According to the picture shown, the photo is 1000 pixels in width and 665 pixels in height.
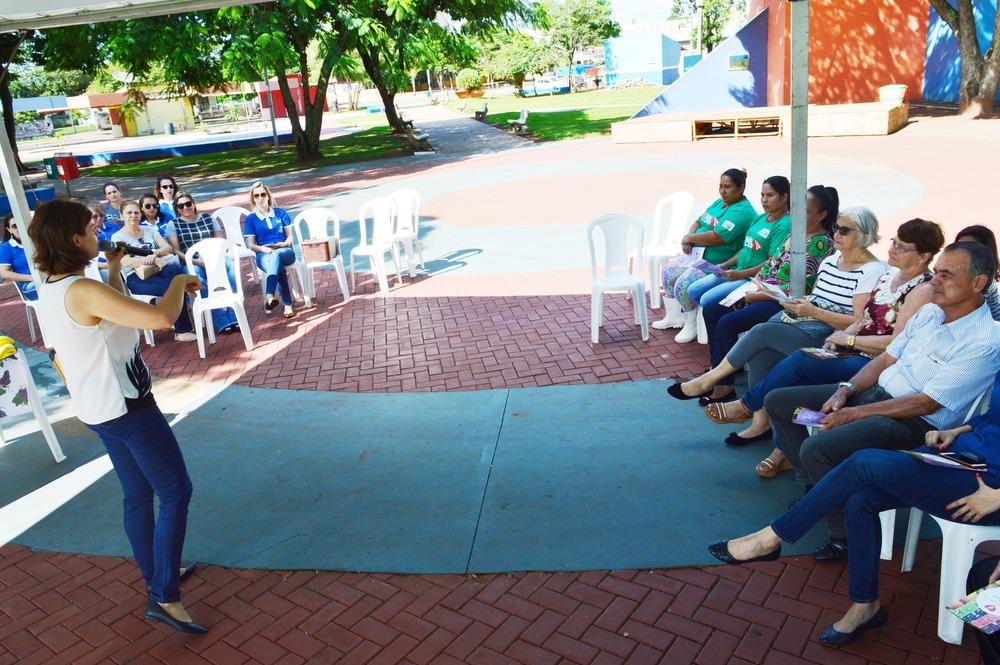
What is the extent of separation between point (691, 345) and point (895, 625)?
3.29 meters

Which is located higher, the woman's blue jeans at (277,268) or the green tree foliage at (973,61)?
the green tree foliage at (973,61)

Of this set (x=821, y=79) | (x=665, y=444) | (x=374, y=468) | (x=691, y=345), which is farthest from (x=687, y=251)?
(x=821, y=79)

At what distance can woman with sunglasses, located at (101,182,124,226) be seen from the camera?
25.3 feet

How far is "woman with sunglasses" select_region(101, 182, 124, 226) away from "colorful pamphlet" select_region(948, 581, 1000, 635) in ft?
25.8

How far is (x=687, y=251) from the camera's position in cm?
576

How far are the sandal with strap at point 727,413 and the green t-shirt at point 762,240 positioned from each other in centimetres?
131

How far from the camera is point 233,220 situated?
834cm

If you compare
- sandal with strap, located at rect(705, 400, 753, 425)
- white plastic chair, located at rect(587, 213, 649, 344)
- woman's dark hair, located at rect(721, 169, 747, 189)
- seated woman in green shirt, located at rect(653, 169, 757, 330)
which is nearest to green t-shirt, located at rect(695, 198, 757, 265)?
seated woman in green shirt, located at rect(653, 169, 757, 330)

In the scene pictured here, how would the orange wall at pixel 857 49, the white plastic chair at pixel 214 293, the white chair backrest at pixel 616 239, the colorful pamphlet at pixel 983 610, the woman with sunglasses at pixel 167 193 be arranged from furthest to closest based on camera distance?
the orange wall at pixel 857 49 → the woman with sunglasses at pixel 167 193 → the white plastic chair at pixel 214 293 → the white chair backrest at pixel 616 239 → the colorful pamphlet at pixel 983 610

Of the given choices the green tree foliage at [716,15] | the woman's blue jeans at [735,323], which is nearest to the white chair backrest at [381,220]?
the woman's blue jeans at [735,323]

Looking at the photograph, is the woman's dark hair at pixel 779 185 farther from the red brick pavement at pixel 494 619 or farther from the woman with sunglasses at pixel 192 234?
the woman with sunglasses at pixel 192 234

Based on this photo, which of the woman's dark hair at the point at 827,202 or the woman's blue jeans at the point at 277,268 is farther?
the woman's blue jeans at the point at 277,268

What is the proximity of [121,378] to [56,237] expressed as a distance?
1.91ft

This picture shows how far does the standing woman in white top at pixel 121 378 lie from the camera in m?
2.79
